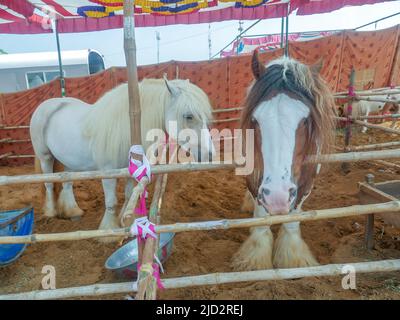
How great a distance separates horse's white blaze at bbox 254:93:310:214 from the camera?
1479 millimetres

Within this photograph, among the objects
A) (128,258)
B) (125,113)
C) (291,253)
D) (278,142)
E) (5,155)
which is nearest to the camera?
(278,142)

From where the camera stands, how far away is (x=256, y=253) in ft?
8.48

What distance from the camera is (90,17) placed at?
507 cm

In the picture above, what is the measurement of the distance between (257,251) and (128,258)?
4.15ft

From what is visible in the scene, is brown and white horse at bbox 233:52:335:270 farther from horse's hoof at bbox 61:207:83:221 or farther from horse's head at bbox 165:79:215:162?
horse's hoof at bbox 61:207:83:221

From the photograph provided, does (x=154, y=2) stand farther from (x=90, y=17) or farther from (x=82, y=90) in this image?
(x=82, y=90)

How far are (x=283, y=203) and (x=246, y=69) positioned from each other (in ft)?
23.4

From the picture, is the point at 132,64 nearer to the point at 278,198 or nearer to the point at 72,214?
the point at 278,198

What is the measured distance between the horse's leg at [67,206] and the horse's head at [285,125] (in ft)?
9.72

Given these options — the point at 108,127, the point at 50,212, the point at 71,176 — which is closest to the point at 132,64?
the point at 71,176

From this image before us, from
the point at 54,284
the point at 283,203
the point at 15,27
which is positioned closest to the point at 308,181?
the point at 283,203
